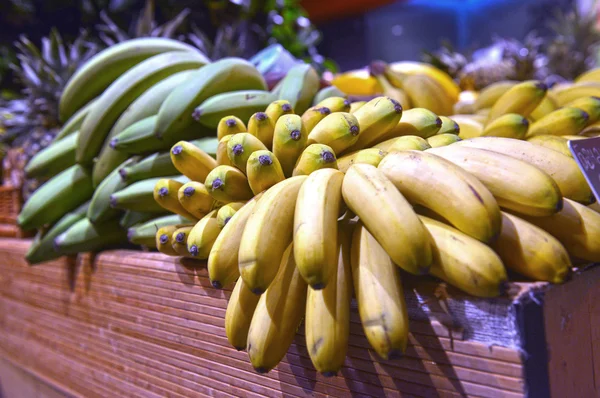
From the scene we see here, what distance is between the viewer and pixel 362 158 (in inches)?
32.0

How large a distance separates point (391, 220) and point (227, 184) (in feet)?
1.06

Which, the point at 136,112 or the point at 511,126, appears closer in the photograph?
the point at 511,126

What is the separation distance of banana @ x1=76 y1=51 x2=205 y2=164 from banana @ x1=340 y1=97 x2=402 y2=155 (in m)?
0.70

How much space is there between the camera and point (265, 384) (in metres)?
0.86

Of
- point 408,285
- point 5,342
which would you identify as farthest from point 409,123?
point 5,342

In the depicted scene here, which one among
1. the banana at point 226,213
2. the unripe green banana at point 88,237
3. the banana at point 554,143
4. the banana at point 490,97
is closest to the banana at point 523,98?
the banana at point 554,143

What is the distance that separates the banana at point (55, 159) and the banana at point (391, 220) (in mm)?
1152

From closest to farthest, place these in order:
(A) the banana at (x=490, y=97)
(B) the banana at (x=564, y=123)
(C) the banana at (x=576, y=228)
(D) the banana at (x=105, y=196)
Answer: (C) the banana at (x=576, y=228) → (B) the banana at (x=564, y=123) → (D) the banana at (x=105, y=196) → (A) the banana at (x=490, y=97)

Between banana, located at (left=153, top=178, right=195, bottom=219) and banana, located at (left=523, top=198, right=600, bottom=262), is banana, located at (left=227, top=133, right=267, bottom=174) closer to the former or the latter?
banana, located at (left=153, top=178, right=195, bottom=219)

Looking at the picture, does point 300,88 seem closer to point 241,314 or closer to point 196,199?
point 196,199

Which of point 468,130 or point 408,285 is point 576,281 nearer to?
point 408,285

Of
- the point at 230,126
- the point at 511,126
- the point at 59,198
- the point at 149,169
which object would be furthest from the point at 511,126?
the point at 59,198

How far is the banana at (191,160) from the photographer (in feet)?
3.04

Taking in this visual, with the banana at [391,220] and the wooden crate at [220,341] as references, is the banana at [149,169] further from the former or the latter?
the banana at [391,220]
